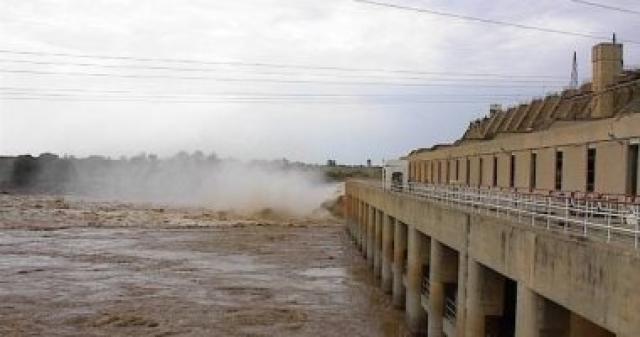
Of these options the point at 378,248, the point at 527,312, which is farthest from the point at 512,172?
the point at 527,312

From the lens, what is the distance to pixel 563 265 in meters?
11.9

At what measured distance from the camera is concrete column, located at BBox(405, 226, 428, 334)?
2709 centimetres

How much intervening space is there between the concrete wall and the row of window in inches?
189

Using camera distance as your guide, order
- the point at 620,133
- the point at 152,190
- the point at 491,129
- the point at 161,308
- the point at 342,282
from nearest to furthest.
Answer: the point at 620,133 < the point at 161,308 < the point at 342,282 < the point at 491,129 < the point at 152,190

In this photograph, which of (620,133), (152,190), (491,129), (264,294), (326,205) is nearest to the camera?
(620,133)

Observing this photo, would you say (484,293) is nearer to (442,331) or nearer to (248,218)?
(442,331)

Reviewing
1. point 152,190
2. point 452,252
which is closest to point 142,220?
point 452,252

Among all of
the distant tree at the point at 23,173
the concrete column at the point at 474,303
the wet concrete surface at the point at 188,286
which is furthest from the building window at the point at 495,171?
the distant tree at the point at 23,173

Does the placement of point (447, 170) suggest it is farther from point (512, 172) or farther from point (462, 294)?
point (462, 294)

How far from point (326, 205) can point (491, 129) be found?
44.6m

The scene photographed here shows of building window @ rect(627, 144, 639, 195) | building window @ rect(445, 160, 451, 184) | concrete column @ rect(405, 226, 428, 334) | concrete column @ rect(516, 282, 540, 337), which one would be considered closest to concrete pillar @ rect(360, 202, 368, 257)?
building window @ rect(445, 160, 451, 184)

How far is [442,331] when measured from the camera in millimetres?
22891

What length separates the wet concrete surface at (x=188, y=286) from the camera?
28.3m

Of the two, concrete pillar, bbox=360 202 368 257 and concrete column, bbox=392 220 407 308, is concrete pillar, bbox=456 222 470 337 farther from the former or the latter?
concrete pillar, bbox=360 202 368 257
